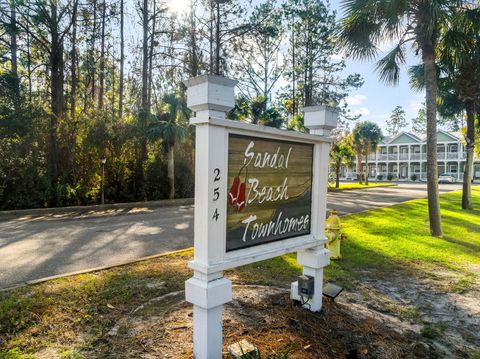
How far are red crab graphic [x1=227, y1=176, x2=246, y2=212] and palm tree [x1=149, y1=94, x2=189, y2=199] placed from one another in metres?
14.1

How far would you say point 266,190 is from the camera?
2885 millimetres

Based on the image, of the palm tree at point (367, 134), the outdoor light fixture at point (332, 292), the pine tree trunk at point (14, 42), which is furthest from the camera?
the palm tree at point (367, 134)

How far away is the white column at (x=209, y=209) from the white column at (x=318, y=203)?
1291 mm

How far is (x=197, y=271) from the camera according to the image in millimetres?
2451

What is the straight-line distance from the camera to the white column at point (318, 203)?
135 inches

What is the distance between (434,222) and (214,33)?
17.4m

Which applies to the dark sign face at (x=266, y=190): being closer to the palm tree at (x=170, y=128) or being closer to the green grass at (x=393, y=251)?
the green grass at (x=393, y=251)

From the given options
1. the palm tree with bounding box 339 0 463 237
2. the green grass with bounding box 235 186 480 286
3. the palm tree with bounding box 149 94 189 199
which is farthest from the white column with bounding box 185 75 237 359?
the palm tree with bounding box 149 94 189 199

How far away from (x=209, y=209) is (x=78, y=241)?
600 centimetres

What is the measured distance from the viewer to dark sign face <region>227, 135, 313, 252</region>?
260 cm

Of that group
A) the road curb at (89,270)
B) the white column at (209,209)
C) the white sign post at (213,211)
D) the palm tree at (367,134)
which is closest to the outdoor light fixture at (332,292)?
the white sign post at (213,211)

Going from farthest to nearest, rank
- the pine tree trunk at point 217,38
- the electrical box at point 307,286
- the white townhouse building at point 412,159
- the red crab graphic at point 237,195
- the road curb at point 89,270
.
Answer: the white townhouse building at point 412,159
the pine tree trunk at point 217,38
the road curb at point 89,270
the electrical box at point 307,286
the red crab graphic at point 237,195

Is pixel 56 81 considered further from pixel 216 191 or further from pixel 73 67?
pixel 216 191

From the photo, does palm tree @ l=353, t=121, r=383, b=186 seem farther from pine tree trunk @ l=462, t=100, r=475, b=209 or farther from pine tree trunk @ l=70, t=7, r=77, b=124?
pine tree trunk @ l=70, t=7, r=77, b=124
